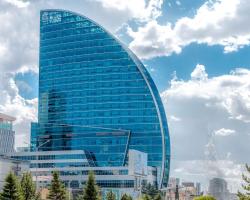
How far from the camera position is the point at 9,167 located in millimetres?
111062

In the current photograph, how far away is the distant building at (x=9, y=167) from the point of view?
10744 cm

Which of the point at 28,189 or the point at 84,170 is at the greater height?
the point at 84,170

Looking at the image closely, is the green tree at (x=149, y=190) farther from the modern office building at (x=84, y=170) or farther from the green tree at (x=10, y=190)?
the green tree at (x=10, y=190)

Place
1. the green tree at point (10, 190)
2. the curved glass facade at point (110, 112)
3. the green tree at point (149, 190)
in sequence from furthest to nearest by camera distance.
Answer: the curved glass facade at point (110, 112), the green tree at point (149, 190), the green tree at point (10, 190)

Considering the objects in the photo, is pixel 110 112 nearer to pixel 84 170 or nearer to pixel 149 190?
pixel 84 170

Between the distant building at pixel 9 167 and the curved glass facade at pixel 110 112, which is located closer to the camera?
the distant building at pixel 9 167

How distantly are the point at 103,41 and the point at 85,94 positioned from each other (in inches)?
757

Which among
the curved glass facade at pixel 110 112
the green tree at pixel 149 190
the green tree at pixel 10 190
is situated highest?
the curved glass facade at pixel 110 112

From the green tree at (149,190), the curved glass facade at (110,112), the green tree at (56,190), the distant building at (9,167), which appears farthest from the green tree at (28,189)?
the curved glass facade at (110,112)

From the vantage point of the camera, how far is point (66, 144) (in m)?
194

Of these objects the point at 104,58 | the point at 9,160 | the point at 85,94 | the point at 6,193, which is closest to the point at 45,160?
the point at 85,94

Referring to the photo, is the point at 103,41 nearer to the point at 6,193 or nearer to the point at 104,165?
the point at 104,165

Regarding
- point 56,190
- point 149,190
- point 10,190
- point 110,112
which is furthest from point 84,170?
point 10,190

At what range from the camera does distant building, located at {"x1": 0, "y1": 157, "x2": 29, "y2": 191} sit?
107 meters
